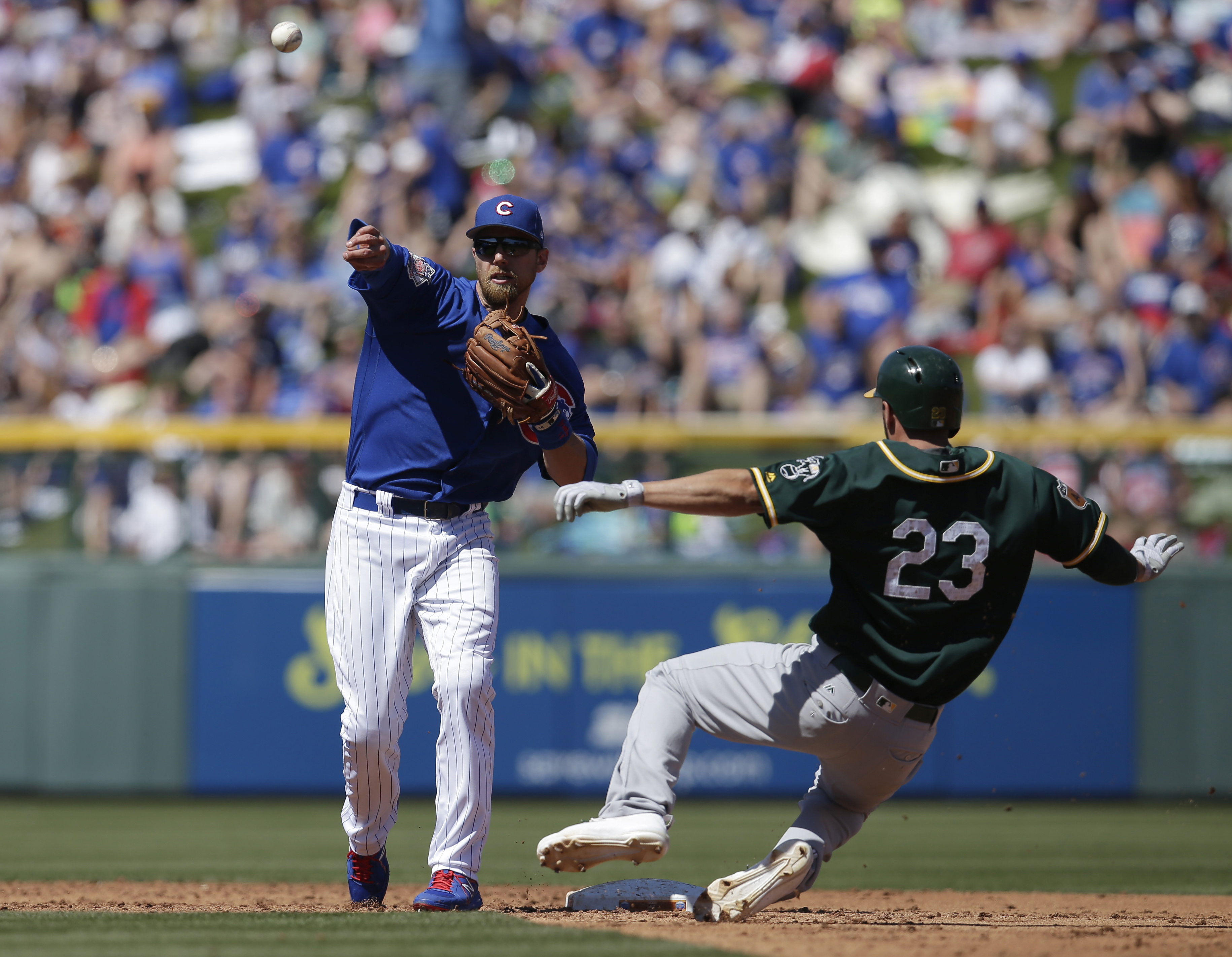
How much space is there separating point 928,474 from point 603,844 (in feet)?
4.35

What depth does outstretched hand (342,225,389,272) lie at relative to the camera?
4668mm

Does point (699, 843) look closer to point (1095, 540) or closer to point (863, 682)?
point (863, 682)

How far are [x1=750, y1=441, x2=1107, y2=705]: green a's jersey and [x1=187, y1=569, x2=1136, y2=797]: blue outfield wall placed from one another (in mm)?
5035

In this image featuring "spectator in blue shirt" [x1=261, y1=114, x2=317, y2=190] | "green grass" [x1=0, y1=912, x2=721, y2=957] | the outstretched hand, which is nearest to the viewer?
"green grass" [x1=0, y1=912, x2=721, y2=957]

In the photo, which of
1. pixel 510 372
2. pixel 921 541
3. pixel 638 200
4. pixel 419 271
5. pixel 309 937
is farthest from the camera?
pixel 638 200

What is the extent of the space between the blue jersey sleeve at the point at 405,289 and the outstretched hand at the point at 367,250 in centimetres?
3

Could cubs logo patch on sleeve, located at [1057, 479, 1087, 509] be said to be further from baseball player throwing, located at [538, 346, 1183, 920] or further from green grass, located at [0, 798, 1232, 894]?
green grass, located at [0, 798, 1232, 894]

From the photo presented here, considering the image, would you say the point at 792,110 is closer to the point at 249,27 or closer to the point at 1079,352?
the point at 1079,352

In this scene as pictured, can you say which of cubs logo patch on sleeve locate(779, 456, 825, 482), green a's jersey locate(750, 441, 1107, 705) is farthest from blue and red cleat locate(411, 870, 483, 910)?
cubs logo patch on sleeve locate(779, 456, 825, 482)

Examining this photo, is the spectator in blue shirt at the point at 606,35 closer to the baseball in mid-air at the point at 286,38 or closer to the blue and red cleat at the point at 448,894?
the baseball in mid-air at the point at 286,38

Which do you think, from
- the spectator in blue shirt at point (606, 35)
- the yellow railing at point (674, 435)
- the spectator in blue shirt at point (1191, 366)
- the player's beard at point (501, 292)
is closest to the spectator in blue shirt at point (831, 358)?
the yellow railing at point (674, 435)

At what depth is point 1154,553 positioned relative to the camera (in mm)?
4828

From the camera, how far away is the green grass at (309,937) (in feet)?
12.3

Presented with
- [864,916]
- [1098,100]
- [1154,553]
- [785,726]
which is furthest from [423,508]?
[1098,100]
